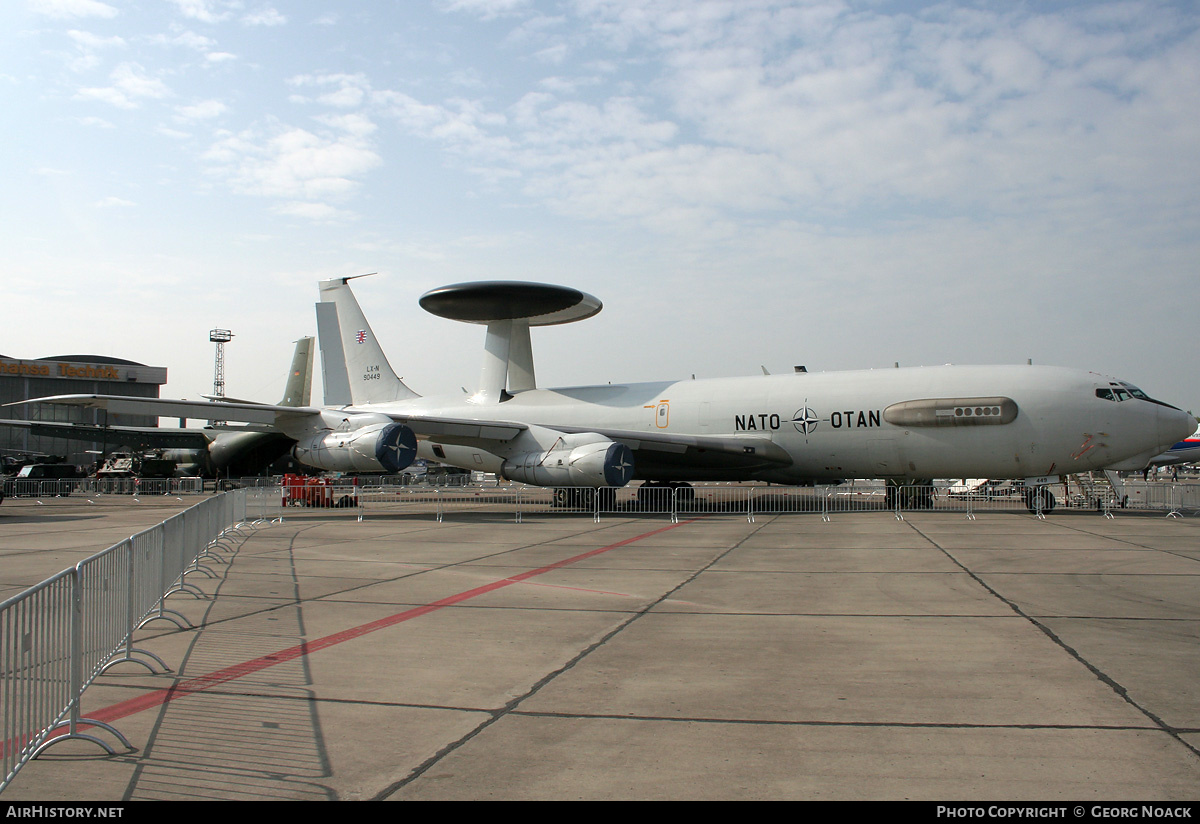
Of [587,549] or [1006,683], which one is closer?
[1006,683]

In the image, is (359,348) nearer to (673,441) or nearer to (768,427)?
(673,441)

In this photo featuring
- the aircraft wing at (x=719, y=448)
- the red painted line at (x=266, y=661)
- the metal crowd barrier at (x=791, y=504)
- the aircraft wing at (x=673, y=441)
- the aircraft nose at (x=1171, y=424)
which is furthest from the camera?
the aircraft wing at (x=719, y=448)

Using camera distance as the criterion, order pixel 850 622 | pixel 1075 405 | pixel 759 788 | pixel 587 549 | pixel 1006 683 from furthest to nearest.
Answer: pixel 1075 405 < pixel 587 549 < pixel 850 622 < pixel 1006 683 < pixel 759 788

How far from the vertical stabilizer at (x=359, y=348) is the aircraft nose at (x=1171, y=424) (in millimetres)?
24888

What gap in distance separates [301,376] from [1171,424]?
134 ft

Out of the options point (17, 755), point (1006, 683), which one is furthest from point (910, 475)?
point (17, 755)

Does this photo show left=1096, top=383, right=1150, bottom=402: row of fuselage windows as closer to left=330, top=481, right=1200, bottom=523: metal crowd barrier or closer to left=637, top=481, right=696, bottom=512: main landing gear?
left=330, top=481, right=1200, bottom=523: metal crowd barrier

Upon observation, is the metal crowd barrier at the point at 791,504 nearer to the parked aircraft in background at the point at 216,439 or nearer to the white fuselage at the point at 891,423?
the white fuselage at the point at 891,423

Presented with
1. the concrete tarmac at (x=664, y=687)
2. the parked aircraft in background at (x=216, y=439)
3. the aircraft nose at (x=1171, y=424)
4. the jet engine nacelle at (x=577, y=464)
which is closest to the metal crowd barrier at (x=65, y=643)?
the concrete tarmac at (x=664, y=687)

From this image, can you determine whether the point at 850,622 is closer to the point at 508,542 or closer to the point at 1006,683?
the point at 1006,683

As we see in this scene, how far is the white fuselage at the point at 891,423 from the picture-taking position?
20469 millimetres

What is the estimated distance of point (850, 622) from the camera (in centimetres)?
772

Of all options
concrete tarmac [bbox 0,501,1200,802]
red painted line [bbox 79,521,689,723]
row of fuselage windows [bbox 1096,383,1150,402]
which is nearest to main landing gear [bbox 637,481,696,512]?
row of fuselage windows [bbox 1096,383,1150,402]

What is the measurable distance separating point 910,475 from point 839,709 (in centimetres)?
1909
